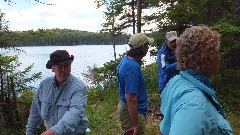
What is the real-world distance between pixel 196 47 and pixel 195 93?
30cm

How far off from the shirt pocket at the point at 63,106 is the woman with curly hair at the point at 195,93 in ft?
5.03

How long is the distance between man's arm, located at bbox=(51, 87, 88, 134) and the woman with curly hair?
1.30m

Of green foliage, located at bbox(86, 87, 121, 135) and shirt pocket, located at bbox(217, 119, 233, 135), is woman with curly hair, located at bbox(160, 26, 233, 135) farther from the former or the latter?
green foliage, located at bbox(86, 87, 121, 135)

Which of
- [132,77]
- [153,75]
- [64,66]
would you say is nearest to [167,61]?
[132,77]

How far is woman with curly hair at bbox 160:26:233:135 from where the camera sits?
73.4 inches

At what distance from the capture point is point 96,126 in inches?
349

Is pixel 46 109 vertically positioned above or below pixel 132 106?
above

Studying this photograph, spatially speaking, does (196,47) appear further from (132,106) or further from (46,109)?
(132,106)

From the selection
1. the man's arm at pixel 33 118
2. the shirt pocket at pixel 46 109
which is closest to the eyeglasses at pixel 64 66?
the shirt pocket at pixel 46 109

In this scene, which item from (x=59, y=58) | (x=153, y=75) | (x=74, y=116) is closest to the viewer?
(x=74, y=116)

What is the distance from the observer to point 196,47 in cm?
209

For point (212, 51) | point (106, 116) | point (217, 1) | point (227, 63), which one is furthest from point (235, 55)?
point (212, 51)

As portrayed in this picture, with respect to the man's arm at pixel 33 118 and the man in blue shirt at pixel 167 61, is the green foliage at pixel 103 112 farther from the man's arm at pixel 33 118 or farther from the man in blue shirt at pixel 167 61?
the man's arm at pixel 33 118

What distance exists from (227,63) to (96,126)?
5197mm
